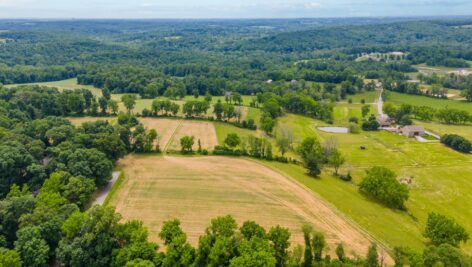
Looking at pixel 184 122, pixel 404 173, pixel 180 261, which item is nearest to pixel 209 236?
pixel 180 261

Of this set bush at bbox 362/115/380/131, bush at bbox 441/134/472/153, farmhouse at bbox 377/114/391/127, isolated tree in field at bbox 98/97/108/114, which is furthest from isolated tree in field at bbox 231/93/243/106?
bush at bbox 441/134/472/153

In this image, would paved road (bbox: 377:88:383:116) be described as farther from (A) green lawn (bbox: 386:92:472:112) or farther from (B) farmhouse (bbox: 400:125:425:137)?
(B) farmhouse (bbox: 400:125:425:137)

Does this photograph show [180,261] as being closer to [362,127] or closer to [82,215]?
[82,215]

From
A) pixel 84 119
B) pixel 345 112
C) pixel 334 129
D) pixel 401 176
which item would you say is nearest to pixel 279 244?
pixel 401 176

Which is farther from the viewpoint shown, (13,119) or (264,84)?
(264,84)

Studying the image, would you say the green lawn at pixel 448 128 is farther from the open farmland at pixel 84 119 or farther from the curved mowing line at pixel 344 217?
the open farmland at pixel 84 119
